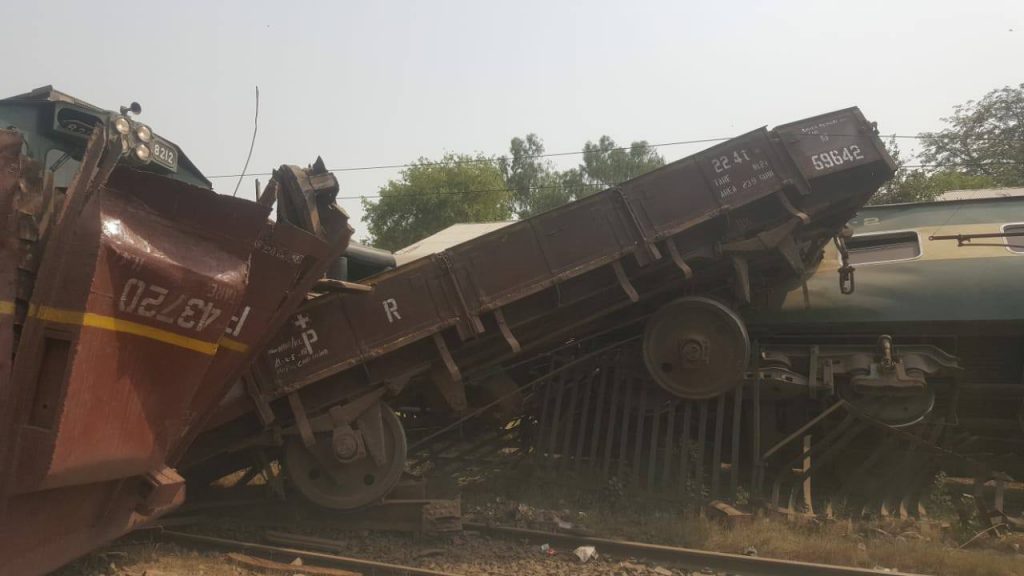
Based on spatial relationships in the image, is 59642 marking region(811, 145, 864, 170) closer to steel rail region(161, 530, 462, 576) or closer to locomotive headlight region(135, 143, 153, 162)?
steel rail region(161, 530, 462, 576)

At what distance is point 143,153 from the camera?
4.24 meters

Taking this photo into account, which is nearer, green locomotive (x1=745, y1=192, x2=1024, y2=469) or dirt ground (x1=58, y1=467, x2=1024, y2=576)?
dirt ground (x1=58, y1=467, x2=1024, y2=576)

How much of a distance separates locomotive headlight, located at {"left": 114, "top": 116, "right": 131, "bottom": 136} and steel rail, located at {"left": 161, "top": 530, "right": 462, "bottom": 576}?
11.8 feet

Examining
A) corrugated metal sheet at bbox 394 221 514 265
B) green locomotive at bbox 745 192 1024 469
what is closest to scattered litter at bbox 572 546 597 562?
green locomotive at bbox 745 192 1024 469

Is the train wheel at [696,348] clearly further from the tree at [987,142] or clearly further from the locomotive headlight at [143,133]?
the tree at [987,142]

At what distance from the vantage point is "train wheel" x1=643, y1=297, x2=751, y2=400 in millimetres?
7004

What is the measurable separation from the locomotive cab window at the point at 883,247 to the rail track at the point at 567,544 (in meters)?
4.06

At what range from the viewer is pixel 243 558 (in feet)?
19.3

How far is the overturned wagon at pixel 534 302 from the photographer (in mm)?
6551

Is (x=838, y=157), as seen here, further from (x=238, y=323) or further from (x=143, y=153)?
(x=143, y=153)

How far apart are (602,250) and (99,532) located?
15.1ft

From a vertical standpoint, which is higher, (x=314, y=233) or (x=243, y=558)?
(x=314, y=233)

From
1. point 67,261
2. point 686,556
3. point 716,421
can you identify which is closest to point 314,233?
point 67,261

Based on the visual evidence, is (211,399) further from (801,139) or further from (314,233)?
(801,139)
